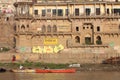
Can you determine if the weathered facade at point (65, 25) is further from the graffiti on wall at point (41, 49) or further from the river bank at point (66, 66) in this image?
the river bank at point (66, 66)

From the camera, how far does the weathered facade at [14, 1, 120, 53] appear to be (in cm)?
7669

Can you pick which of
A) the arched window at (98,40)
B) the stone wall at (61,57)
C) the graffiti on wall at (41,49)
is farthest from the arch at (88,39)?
the stone wall at (61,57)

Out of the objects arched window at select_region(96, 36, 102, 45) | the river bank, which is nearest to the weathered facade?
arched window at select_region(96, 36, 102, 45)

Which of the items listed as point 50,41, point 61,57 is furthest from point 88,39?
point 61,57

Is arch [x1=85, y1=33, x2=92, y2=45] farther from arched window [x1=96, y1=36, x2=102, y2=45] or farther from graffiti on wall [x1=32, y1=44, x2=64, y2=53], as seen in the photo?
graffiti on wall [x1=32, y1=44, x2=64, y2=53]

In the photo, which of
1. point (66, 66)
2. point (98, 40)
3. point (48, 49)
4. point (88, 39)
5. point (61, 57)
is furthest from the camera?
point (88, 39)

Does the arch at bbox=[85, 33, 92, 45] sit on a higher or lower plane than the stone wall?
higher

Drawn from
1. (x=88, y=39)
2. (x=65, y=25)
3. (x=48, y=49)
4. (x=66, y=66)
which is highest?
(x=65, y=25)

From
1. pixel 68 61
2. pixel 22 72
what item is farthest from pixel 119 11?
pixel 22 72

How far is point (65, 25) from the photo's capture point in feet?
255

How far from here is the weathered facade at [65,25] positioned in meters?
76.7

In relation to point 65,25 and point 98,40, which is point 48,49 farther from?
point 98,40

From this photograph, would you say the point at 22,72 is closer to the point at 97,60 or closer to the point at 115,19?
the point at 97,60

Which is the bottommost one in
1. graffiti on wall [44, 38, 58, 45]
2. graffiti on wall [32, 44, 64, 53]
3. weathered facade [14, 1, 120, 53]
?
graffiti on wall [32, 44, 64, 53]
